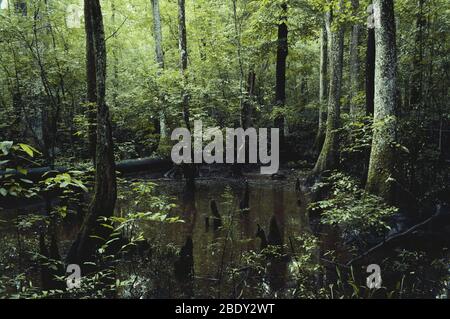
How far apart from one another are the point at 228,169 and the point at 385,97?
11025mm

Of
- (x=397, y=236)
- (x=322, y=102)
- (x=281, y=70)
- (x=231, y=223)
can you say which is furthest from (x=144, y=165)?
(x=397, y=236)

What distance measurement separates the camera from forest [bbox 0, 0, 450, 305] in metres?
6.07

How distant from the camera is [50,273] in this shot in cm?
578

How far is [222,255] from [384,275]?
10.2 feet

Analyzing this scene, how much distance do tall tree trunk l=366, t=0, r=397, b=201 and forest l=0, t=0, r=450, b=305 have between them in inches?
1.2

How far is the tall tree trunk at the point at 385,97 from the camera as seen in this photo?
7.64 m

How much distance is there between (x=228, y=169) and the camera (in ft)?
59.1

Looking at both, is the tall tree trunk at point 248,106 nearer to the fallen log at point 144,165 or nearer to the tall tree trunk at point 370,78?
the fallen log at point 144,165

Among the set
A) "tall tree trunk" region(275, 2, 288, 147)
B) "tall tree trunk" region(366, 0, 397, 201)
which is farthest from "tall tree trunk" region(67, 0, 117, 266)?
"tall tree trunk" region(275, 2, 288, 147)

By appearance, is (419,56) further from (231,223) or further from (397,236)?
(231,223)

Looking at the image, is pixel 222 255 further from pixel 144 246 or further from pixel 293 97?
pixel 293 97

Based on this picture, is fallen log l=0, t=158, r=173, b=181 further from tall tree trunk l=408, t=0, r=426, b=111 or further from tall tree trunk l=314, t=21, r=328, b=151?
tall tree trunk l=408, t=0, r=426, b=111

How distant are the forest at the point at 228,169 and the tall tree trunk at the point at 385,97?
31 mm
